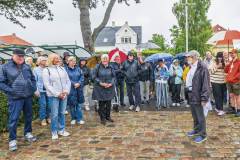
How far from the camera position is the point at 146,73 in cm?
1216

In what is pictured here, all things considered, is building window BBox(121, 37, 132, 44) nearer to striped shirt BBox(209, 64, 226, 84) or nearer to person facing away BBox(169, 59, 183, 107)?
person facing away BBox(169, 59, 183, 107)

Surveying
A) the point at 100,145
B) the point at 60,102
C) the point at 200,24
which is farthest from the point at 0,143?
the point at 200,24

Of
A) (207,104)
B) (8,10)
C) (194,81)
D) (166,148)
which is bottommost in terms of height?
(166,148)

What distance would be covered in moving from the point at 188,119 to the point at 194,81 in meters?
2.70

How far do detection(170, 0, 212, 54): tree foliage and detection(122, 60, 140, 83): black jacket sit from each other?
23.1 m

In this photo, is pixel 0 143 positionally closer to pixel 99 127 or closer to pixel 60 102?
pixel 60 102

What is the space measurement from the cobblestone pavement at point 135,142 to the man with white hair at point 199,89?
1.13 feet

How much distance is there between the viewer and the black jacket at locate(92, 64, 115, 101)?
9266 millimetres

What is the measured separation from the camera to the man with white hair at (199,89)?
23.3ft

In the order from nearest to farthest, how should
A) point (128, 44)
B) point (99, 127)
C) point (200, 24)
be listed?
point (99, 127), point (200, 24), point (128, 44)

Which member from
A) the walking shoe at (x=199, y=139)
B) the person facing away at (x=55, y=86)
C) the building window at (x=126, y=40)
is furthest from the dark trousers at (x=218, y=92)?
the building window at (x=126, y=40)

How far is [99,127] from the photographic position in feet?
29.5

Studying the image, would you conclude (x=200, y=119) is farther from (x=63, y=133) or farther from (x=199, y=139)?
(x=63, y=133)

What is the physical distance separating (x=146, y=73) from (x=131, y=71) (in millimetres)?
1165
